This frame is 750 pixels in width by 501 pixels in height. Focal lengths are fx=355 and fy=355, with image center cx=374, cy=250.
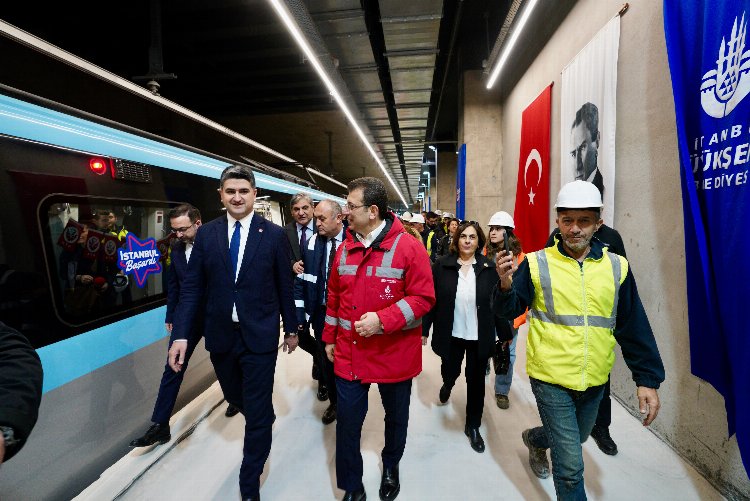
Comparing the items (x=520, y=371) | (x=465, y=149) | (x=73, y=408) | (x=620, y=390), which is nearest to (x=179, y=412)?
(x=73, y=408)

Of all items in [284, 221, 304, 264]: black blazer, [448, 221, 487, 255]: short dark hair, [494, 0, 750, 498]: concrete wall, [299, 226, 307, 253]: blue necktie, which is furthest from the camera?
[284, 221, 304, 264]: black blazer

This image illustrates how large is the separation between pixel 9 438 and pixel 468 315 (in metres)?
2.53

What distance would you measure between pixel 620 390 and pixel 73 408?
4.45 m

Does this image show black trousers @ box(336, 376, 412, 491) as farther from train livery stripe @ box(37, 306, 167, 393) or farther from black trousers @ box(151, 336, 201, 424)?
train livery stripe @ box(37, 306, 167, 393)

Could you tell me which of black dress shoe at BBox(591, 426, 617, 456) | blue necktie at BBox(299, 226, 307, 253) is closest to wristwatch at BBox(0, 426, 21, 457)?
blue necktie at BBox(299, 226, 307, 253)

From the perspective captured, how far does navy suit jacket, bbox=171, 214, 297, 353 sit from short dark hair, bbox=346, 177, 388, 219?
0.67 meters

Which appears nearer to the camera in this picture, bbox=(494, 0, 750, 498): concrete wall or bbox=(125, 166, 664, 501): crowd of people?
bbox=(125, 166, 664, 501): crowd of people

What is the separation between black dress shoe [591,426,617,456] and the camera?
2664 millimetres

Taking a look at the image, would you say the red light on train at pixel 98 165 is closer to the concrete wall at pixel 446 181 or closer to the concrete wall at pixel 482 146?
the concrete wall at pixel 482 146

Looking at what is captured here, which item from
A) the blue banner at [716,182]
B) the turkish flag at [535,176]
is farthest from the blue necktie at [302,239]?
the turkish flag at [535,176]

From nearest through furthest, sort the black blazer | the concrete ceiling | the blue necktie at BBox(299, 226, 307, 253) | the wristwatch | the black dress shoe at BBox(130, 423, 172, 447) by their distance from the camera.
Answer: the wristwatch
the black dress shoe at BBox(130, 423, 172, 447)
the blue necktie at BBox(299, 226, 307, 253)
the black blazer
the concrete ceiling

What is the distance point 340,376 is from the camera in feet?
6.80

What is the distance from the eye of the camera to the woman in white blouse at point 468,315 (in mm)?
2727

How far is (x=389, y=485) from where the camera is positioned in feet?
7.33
